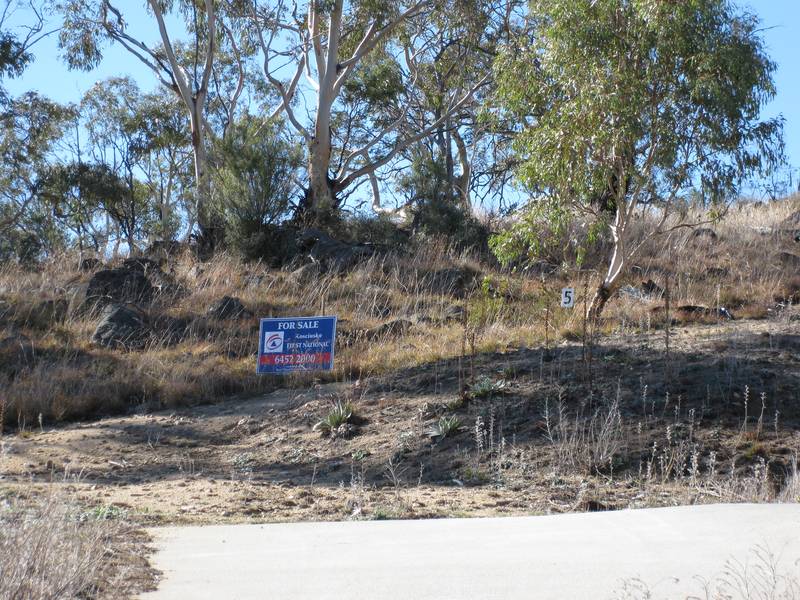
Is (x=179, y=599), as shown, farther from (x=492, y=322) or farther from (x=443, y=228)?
(x=443, y=228)

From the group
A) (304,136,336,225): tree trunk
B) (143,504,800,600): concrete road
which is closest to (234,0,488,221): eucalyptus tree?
(304,136,336,225): tree trunk

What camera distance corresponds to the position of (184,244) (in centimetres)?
2225

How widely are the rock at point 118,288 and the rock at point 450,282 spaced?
4.84 meters

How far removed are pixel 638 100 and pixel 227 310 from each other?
23.9 ft

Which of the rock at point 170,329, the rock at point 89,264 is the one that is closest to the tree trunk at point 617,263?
the rock at point 170,329

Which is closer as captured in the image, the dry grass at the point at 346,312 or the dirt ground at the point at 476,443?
the dirt ground at the point at 476,443

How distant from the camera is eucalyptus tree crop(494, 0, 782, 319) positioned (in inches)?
475

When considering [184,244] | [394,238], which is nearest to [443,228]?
[394,238]

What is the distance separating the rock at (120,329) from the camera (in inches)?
573

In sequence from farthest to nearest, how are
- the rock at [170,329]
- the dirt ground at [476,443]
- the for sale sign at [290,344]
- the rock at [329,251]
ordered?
1. the rock at [329,251]
2. the rock at [170,329]
3. the for sale sign at [290,344]
4. the dirt ground at [476,443]

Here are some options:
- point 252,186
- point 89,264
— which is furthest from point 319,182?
point 89,264

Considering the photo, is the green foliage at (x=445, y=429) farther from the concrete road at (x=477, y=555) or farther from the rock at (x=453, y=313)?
the rock at (x=453, y=313)

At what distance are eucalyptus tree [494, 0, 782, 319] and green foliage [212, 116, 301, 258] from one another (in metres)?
8.27

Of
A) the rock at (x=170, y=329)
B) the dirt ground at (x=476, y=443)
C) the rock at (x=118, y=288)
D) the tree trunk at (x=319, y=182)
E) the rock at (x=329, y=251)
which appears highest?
the tree trunk at (x=319, y=182)
